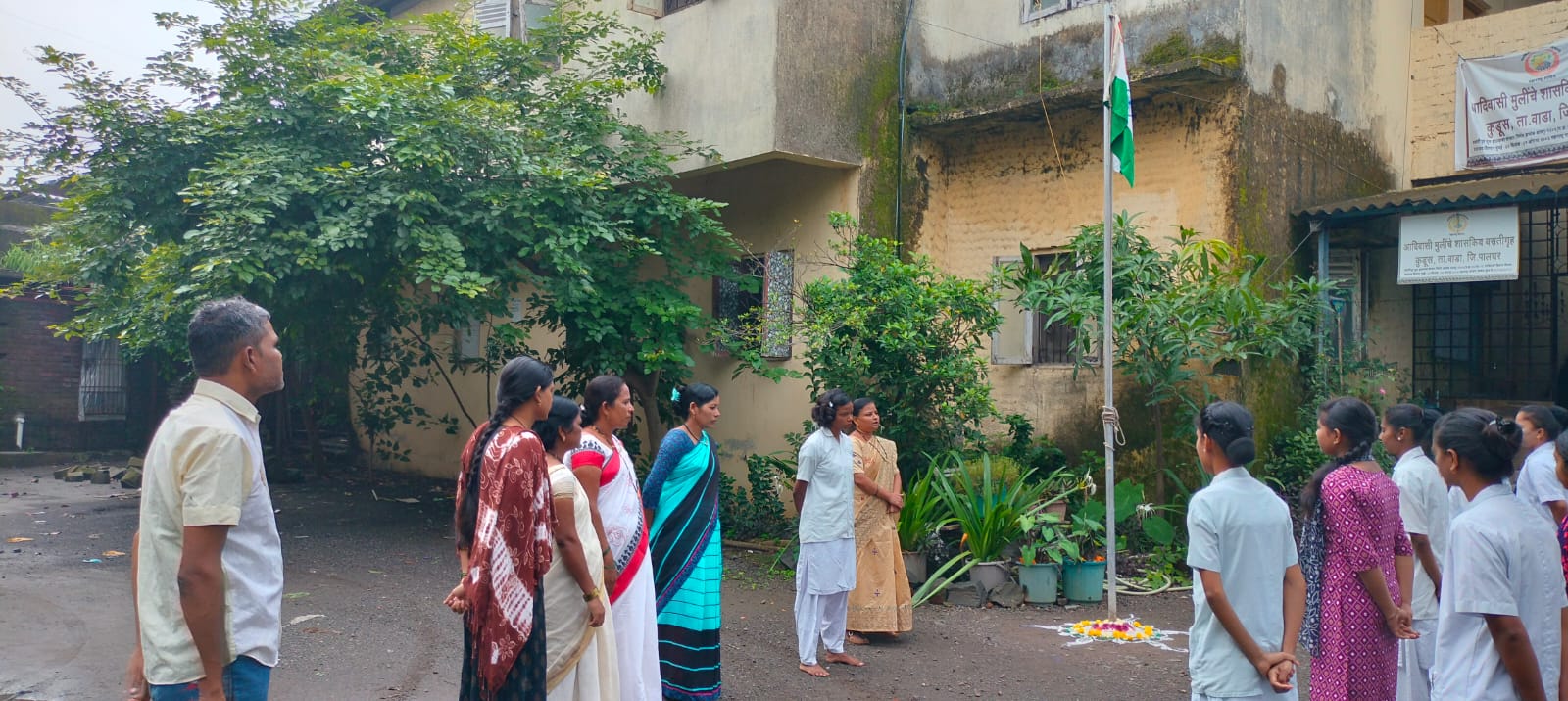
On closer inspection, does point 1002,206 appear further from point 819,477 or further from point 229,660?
point 229,660

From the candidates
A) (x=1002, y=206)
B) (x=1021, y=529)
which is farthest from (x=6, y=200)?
(x=1021, y=529)

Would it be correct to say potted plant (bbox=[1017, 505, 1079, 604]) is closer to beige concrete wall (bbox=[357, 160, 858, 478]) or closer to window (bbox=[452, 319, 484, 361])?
beige concrete wall (bbox=[357, 160, 858, 478])

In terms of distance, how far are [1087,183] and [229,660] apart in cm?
863

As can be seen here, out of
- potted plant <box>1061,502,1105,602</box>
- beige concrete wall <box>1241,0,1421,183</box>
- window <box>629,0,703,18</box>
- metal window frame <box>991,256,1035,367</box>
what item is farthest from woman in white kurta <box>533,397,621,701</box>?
window <box>629,0,703,18</box>

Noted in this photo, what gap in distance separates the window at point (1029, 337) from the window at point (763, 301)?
79.4 inches

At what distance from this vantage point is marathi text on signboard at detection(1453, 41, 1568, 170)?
9289 mm

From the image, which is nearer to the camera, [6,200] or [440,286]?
[440,286]

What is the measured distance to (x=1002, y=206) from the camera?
10617 mm

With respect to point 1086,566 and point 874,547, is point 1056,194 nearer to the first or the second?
point 1086,566

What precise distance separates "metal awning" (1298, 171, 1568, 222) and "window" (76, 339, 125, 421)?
59.2ft

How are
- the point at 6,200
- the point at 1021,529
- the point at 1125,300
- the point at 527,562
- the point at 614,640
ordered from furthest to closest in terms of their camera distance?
the point at 6,200 → the point at 1125,300 → the point at 1021,529 → the point at 614,640 → the point at 527,562

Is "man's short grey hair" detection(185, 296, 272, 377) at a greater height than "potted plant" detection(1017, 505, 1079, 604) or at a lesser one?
greater

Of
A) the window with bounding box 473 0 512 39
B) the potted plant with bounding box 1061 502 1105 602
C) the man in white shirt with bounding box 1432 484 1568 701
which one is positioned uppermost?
the window with bounding box 473 0 512 39

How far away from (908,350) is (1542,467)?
477 cm
